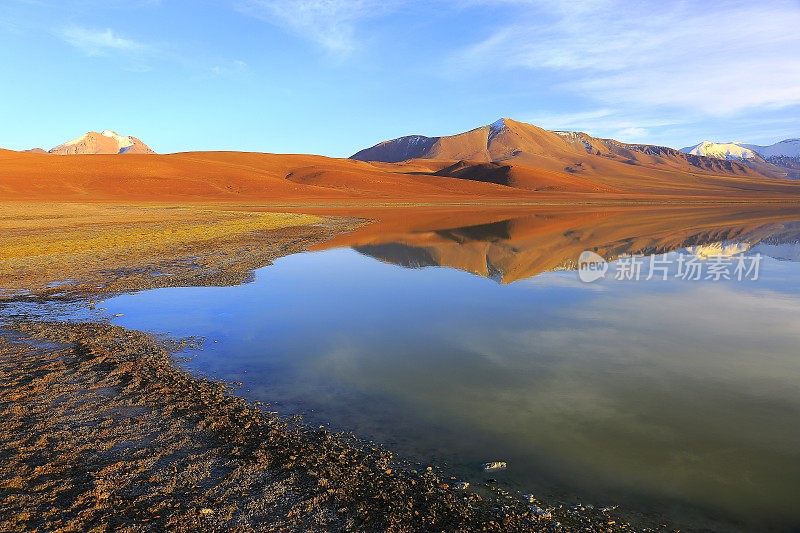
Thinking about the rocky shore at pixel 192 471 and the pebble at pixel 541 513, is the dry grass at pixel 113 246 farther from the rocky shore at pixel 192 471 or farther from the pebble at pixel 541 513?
the pebble at pixel 541 513

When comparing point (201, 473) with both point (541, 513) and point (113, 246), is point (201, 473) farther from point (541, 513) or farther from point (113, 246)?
point (113, 246)

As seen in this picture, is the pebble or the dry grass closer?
the pebble

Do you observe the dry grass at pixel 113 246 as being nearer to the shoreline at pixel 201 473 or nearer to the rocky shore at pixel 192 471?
the rocky shore at pixel 192 471

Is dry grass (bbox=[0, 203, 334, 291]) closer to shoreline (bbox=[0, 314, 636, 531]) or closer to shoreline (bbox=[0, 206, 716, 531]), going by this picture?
shoreline (bbox=[0, 206, 716, 531])

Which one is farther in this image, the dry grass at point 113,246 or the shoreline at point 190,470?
the dry grass at point 113,246

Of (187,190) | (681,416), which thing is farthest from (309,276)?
(187,190)

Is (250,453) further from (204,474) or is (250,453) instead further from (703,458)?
(703,458)

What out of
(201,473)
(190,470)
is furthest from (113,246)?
(201,473)

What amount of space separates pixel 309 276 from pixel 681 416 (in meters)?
12.6

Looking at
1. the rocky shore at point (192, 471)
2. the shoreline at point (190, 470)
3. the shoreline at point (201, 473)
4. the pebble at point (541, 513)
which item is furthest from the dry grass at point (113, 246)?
the pebble at point (541, 513)

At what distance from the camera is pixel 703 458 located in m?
5.73

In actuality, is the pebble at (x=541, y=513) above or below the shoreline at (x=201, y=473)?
above

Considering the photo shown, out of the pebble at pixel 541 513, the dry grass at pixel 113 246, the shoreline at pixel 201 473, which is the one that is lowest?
the shoreline at pixel 201 473

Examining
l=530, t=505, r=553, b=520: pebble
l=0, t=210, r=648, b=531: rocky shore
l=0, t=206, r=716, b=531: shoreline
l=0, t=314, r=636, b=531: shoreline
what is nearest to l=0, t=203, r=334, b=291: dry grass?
l=0, t=206, r=716, b=531: shoreline
